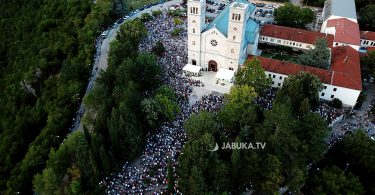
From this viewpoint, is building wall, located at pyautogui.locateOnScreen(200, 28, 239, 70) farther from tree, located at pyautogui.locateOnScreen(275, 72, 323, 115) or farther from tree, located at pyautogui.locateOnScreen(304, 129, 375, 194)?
tree, located at pyautogui.locateOnScreen(304, 129, 375, 194)

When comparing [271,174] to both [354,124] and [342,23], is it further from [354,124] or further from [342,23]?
[342,23]

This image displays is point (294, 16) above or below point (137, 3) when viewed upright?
above

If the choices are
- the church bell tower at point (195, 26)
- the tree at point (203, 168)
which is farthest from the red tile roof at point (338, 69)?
the tree at point (203, 168)

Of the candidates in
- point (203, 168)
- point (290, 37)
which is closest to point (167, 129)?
point (203, 168)

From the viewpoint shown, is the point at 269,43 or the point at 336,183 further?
the point at 269,43

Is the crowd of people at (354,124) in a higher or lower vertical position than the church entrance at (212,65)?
lower

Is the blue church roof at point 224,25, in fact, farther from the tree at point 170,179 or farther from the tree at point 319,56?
the tree at point 170,179

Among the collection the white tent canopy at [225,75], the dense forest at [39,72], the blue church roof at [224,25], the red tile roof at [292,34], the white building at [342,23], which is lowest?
the dense forest at [39,72]
